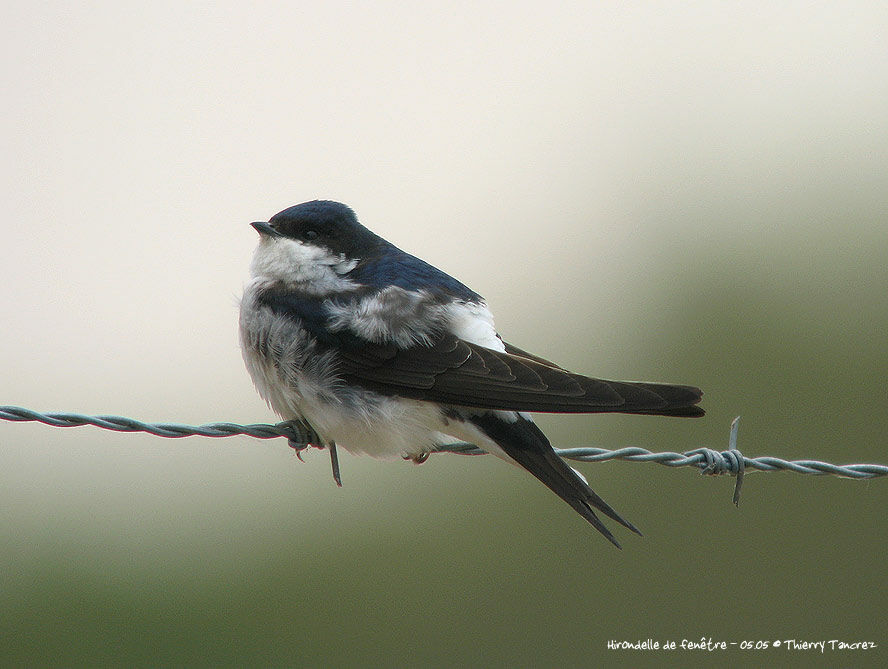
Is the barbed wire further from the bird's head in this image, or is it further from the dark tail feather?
the bird's head

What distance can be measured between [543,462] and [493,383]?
25 centimetres

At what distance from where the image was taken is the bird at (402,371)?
3193mm

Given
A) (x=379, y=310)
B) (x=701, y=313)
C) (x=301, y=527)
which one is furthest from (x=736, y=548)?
(x=379, y=310)

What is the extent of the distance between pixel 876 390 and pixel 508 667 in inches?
126

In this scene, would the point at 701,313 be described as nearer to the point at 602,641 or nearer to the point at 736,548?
the point at 736,548

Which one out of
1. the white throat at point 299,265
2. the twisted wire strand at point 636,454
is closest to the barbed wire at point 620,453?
the twisted wire strand at point 636,454

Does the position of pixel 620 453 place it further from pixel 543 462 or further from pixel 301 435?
pixel 301 435

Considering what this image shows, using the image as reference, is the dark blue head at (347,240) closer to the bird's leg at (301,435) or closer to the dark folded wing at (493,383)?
the dark folded wing at (493,383)

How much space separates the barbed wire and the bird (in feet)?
0.27

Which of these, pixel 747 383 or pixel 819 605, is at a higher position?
pixel 747 383

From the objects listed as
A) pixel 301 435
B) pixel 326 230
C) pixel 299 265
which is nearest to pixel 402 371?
pixel 301 435

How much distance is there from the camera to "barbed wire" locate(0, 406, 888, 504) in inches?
112

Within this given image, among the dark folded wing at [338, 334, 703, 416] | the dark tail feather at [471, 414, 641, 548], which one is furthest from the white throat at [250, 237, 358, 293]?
the dark tail feather at [471, 414, 641, 548]

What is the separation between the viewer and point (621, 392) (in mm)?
3061
